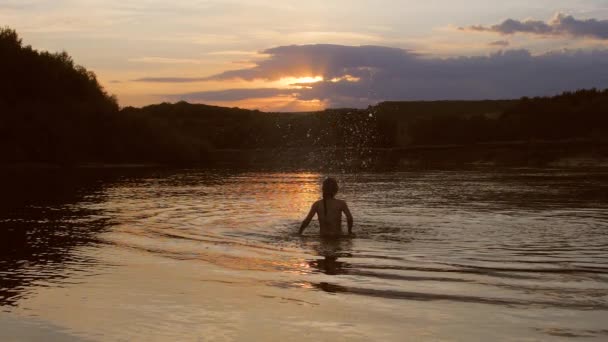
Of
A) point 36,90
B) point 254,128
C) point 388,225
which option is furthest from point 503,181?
point 254,128

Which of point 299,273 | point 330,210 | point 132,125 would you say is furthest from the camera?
point 132,125

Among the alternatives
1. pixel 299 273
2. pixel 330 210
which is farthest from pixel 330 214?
pixel 299 273

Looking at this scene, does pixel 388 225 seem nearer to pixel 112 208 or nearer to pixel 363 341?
pixel 112 208

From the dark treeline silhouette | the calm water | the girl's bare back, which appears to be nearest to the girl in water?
the girl's bare back

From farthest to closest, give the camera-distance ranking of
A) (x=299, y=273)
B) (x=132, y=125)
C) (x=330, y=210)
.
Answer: (x=132, y=125), (x=330, y=210), (x=299, y=273)

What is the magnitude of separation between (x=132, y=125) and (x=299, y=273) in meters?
62.3

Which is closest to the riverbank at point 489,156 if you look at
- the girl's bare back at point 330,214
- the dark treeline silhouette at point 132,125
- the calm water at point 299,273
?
the dark treeline silhouette at point 132,125

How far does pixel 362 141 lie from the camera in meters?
123

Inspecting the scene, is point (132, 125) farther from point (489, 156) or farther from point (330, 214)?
point (330, 214)

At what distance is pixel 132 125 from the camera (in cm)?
7188

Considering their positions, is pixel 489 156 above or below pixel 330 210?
below

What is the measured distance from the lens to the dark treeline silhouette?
63.2 meters

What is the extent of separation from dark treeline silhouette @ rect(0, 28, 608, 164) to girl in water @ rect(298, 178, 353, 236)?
49.5 meters

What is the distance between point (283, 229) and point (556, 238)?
21.4 ft
